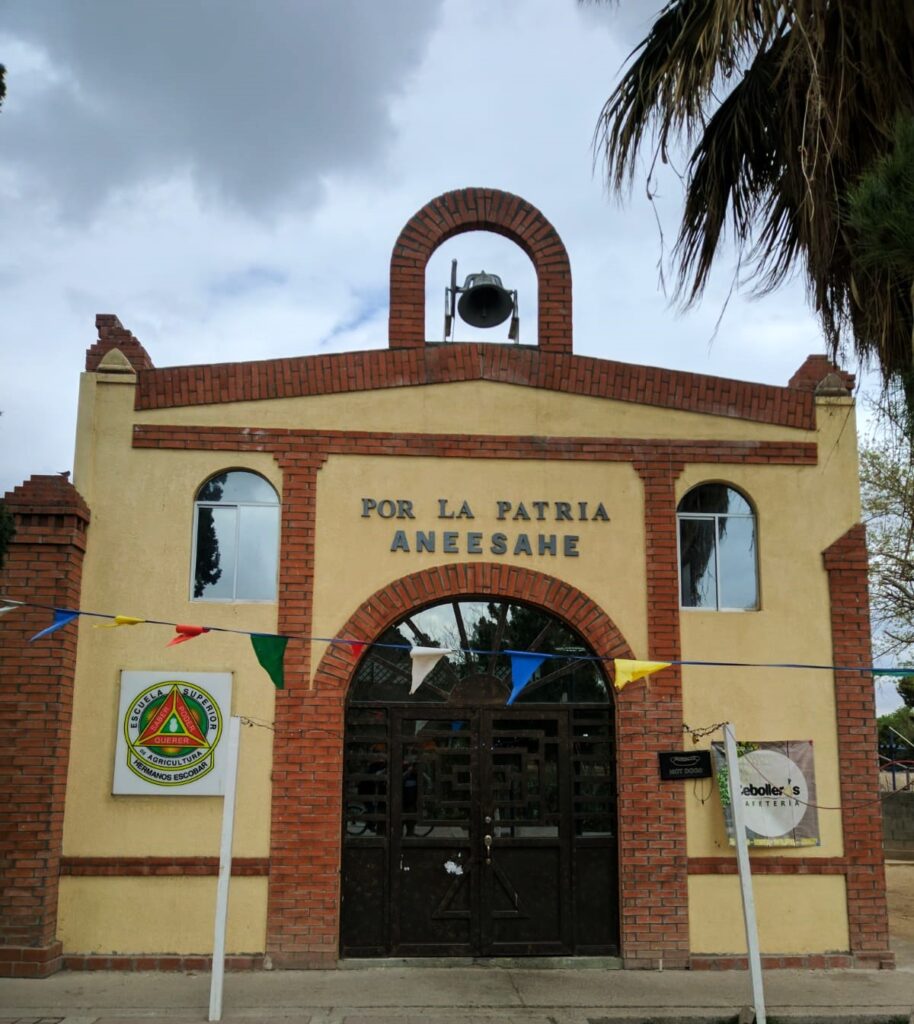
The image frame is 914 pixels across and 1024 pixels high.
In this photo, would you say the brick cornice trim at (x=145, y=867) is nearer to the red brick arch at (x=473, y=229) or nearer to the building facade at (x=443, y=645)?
the building facade at (x=443, y=645)

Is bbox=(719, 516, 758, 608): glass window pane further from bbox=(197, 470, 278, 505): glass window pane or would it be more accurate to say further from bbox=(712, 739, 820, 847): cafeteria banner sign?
bbox=(197, 470, 278, 505): glass window pane

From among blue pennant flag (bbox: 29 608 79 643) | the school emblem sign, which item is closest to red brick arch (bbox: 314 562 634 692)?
the school emblem sign

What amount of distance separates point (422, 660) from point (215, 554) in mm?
2402

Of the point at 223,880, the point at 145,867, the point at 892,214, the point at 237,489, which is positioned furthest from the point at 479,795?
the point at 892,214

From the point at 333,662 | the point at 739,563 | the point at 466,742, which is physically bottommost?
the point at 466,742

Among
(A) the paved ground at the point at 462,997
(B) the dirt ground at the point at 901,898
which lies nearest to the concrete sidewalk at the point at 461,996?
(A) the paved ground at the point at 462,997

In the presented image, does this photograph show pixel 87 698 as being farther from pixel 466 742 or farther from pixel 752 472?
pixel 752 472

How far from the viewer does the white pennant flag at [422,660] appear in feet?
29.3

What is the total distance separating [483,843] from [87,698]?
3.76m

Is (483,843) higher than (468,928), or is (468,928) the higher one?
(483,843)

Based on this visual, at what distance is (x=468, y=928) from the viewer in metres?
9.69

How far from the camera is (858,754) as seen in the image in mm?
9984

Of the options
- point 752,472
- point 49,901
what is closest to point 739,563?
point 752,472

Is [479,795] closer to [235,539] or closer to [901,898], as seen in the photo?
[235,539]
